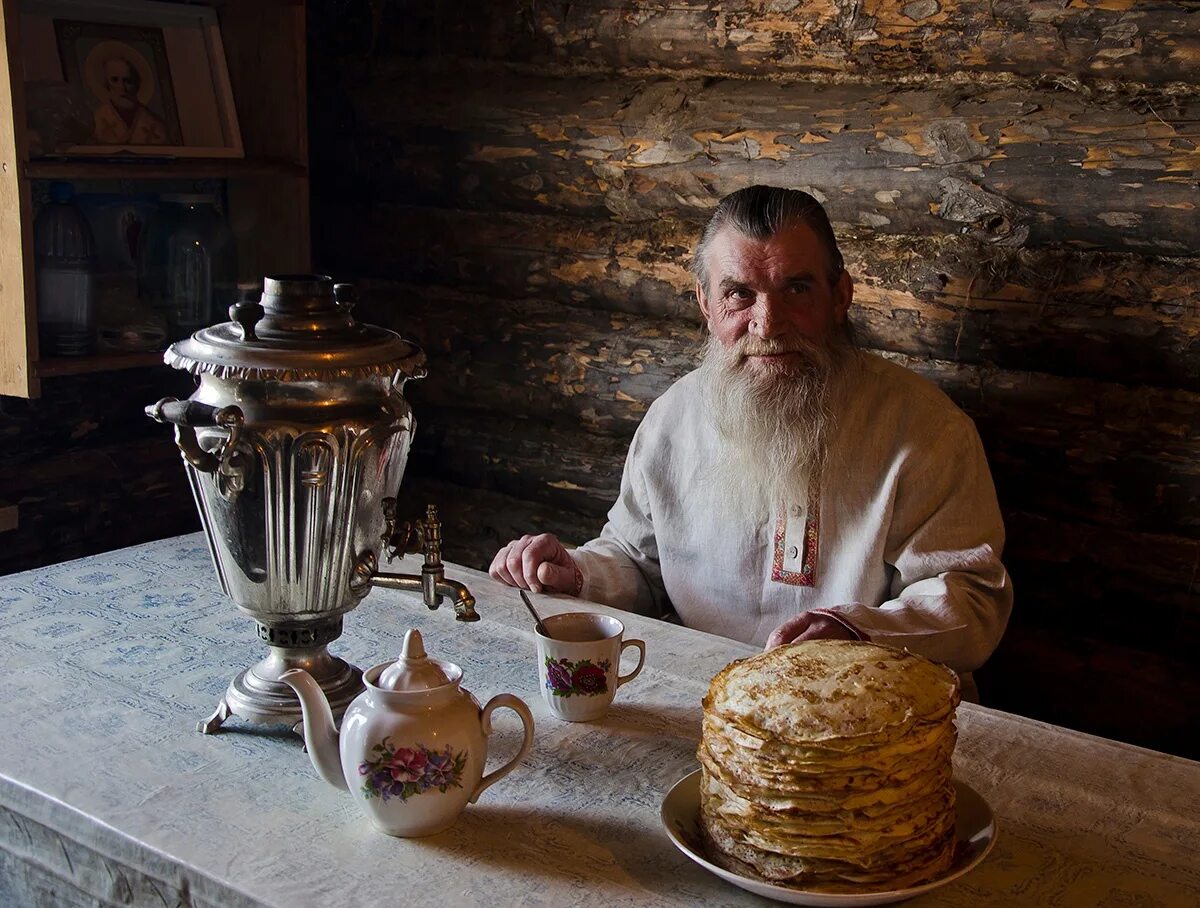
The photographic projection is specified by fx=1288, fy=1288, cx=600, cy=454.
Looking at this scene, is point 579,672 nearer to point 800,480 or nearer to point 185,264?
point 800,480

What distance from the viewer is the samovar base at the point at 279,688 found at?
1.65m

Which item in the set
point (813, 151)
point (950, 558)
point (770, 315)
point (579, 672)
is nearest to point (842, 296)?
point (770, 315)

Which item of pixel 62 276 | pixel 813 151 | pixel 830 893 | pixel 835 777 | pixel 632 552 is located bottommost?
pixel 632 552

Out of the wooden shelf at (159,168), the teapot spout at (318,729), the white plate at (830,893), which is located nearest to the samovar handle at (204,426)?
the teapot spout at (318,729)

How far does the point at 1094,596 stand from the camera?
2.49m

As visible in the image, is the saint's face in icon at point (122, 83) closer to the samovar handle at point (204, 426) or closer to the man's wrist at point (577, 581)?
the man's wrist at point (577, 581)

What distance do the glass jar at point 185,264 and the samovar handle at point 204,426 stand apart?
1.73 metres

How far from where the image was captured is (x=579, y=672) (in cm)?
167

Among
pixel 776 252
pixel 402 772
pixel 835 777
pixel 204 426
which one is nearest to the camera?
pixel 835 777

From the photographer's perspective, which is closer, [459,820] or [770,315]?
[459,820]

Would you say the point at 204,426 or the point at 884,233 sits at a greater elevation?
the point at 884,233

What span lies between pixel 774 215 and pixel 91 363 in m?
1.56

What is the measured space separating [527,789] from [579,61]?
1997 millimetres

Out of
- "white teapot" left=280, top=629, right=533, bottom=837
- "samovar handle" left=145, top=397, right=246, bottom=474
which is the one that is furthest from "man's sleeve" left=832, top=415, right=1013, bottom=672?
"samovar handle" left=145, top=397, right=246, bottom=474
